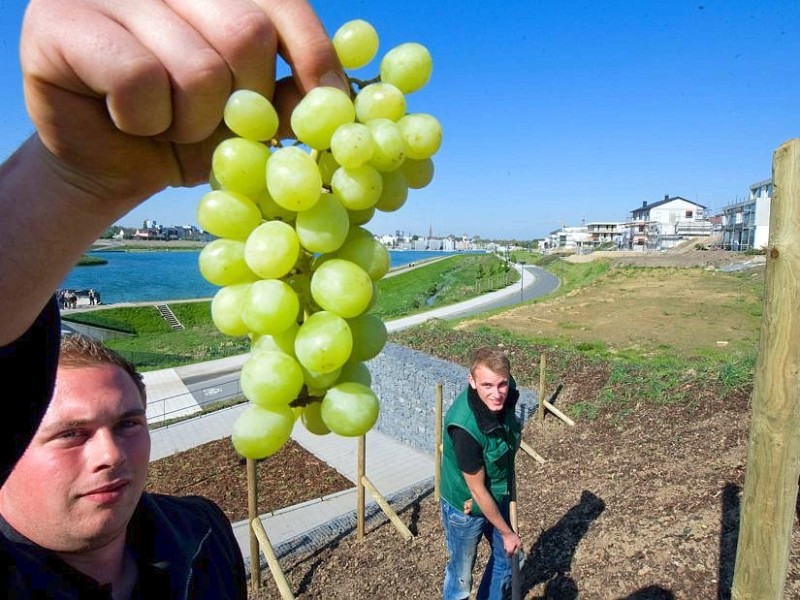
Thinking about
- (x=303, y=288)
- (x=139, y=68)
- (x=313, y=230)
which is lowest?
(x=303, y=288)

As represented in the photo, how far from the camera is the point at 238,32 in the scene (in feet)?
2.82

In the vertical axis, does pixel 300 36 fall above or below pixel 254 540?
above

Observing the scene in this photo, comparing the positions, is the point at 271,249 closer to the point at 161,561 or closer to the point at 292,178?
the point at 292,178

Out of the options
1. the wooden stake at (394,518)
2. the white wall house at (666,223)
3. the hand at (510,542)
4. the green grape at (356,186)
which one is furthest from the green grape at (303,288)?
the white wall house at (666,223)

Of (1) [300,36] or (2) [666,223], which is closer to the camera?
(1) [300,36]

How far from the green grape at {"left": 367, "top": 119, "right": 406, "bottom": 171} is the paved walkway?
708cm

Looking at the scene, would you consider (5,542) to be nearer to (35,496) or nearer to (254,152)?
(35,496)

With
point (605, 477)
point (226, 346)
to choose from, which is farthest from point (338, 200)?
point (226, 346)

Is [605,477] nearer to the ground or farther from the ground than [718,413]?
nearer to the ground

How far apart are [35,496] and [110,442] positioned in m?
0.26

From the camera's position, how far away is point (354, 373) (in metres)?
1.22

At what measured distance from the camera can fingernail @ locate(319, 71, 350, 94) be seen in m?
1.01

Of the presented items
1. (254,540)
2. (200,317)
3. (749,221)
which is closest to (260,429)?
(254,540)

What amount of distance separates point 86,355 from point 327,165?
1.36m
